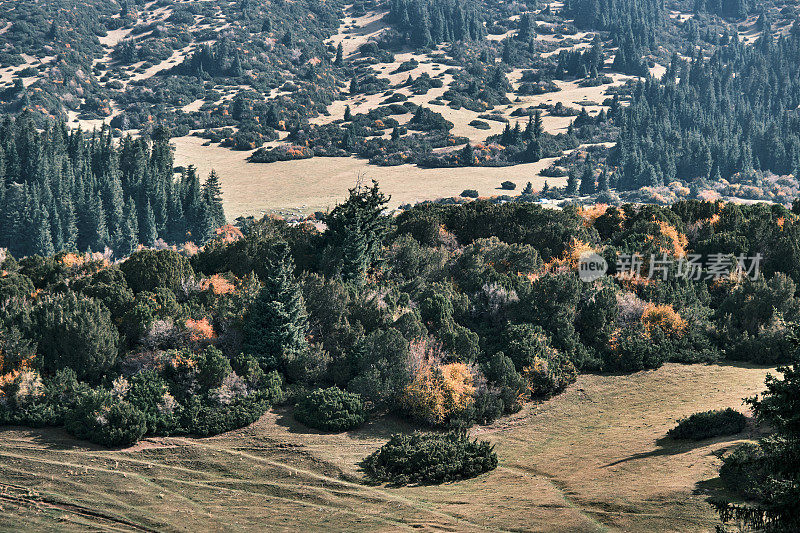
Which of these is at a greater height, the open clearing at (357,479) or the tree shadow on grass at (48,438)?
the tree shadow on grass at (48,438)

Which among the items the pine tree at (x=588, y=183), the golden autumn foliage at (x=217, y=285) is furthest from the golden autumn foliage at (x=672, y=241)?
the pine tree at (x=588, y=183)

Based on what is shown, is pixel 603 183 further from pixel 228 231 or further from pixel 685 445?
pixel 685 445

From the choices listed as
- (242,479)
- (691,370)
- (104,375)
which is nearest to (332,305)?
(104,375)

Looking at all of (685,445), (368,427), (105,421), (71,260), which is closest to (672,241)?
(685,445)

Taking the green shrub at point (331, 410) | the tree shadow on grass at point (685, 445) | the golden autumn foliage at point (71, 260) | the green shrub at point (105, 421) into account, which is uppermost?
the golden autumn foliage at point (71, 260)

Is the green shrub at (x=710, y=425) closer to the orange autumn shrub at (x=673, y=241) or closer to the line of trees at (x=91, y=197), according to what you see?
the orange autumn shrub at (x=673, y=241)

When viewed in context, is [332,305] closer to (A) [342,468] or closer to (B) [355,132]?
(A) [342,468]
